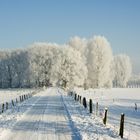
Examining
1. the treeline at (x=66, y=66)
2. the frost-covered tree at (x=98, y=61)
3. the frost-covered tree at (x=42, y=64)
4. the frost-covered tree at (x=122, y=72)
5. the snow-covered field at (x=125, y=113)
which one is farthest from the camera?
the frost-covered tree at (x=122, y=72)

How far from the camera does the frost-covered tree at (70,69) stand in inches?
4841

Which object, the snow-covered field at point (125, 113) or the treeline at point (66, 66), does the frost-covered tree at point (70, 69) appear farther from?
the snow-covered field at point (125, 113)

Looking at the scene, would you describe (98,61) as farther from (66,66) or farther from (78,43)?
(78,43)

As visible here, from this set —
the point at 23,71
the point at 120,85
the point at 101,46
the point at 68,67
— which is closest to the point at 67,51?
the point at 68,67

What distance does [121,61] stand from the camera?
189875 mm

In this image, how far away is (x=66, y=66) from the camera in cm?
13112

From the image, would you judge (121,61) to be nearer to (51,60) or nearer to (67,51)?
(51,60)

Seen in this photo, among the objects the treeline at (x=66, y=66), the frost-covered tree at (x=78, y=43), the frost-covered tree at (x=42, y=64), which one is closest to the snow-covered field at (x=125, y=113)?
the treeline at (x=66, y=66)

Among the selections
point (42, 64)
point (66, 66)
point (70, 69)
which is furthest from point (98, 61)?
point (42, 64)

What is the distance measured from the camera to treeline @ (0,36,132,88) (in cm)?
12006

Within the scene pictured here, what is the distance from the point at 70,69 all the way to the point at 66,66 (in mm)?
3729

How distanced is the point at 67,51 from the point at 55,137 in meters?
112

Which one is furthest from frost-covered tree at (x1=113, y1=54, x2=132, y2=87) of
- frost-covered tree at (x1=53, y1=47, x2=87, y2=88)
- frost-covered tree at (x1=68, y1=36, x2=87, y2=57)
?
frost-covered tree at (x1=53, y1=47, x2=87, y2=88)

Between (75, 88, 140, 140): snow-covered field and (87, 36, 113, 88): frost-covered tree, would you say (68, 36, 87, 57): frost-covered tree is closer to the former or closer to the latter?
(87, 36, 113, 88): frost-covered tree
